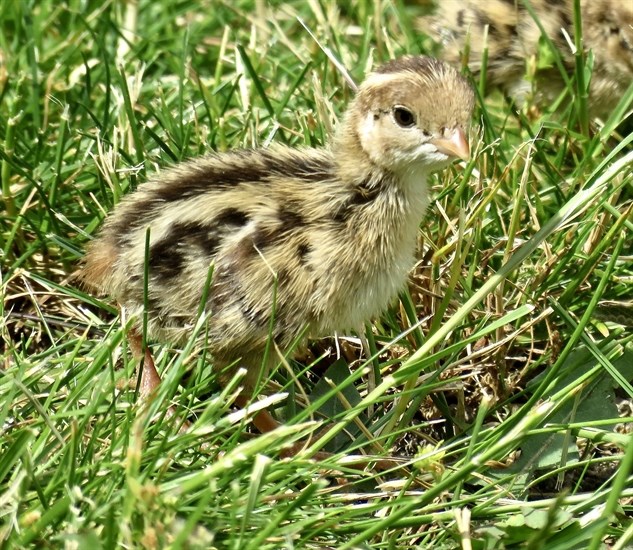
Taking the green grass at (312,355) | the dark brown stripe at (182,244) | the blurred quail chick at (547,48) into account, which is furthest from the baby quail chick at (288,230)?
the blurred quail chick at (547,48)

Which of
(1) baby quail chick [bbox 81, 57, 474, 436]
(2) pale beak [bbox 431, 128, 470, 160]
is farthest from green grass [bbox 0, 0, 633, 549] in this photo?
(2) pale beak [bbox 431, 128, 470, 160]

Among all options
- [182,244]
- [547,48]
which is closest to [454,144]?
[182,244]

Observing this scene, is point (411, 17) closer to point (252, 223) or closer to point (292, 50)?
point (292, 50)

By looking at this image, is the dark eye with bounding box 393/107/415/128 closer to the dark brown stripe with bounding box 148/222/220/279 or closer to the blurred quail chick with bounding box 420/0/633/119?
the dark brown stripe with bounding box 148/222/220/279

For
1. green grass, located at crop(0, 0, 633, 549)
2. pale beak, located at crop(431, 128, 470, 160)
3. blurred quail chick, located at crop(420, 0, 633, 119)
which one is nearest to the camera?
green grass, located at crop(0, 0, 633, 549)

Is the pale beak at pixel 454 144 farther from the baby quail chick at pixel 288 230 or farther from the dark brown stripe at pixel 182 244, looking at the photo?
the dark brown stripe at pixel 182 244

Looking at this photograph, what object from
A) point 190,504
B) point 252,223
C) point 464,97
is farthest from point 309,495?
point 464,97
